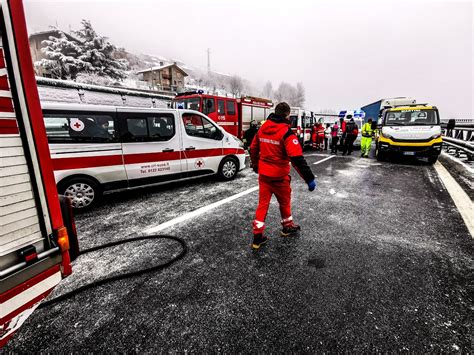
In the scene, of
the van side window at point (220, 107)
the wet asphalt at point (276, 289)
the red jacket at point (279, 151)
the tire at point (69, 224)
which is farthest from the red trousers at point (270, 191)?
the van side window at point (220, 107)

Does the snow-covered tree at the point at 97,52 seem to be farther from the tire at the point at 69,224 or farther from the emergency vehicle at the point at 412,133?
the tire at the point at 69,224

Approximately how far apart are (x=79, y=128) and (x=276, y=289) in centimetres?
428

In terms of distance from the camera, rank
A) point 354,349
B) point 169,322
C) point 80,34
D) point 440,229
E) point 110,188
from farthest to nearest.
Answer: point 80,34 → point 110,188 → point 440,229 → point 169,322 → point 354,349

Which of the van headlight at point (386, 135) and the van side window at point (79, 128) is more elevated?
the van side window at point (79, 128)

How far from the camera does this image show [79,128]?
4188 millimetres

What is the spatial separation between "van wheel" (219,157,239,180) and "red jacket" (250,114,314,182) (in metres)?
3.19

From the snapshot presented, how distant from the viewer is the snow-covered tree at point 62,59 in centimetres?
2055

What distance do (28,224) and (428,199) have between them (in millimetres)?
6187

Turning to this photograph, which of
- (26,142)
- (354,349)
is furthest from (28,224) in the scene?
(354,349)

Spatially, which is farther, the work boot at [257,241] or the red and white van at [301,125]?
the red and white van at [301,125]

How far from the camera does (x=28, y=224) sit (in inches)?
49.5

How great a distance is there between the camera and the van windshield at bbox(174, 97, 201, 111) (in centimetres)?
1153

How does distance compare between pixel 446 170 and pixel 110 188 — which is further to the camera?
pixel 446 170

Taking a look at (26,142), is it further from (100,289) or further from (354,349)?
(354,349)
